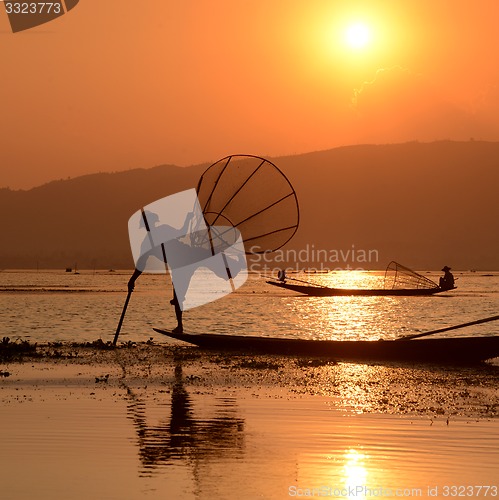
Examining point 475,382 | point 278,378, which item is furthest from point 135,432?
point 475,382

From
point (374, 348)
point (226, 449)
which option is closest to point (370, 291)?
point (374, 348)

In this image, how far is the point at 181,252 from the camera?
26906mm

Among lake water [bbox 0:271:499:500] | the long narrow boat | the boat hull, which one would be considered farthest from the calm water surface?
the boat hull

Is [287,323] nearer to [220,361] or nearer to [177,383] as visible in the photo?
[220,361]

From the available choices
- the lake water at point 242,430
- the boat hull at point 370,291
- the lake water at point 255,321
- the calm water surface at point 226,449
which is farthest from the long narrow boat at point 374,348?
the boat hull at point 370,291

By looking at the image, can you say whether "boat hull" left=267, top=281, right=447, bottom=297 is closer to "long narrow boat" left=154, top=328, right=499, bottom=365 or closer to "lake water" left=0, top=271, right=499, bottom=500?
"long narrow boat" left=154, top=328, right=499, bottom=365

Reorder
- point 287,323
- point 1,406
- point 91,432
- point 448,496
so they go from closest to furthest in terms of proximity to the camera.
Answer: point 448,496, point 91,432, point 1,406, point 287,323

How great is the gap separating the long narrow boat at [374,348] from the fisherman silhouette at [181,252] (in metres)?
2.39

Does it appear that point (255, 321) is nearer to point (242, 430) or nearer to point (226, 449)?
point (242, 430)

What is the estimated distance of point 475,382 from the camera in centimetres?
2200

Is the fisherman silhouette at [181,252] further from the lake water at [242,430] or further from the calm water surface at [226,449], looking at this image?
the calm water surface at [226,449]

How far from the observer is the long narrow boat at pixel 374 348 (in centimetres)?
2575

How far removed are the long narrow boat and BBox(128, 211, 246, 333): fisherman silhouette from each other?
239cm

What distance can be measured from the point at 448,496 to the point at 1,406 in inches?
349
